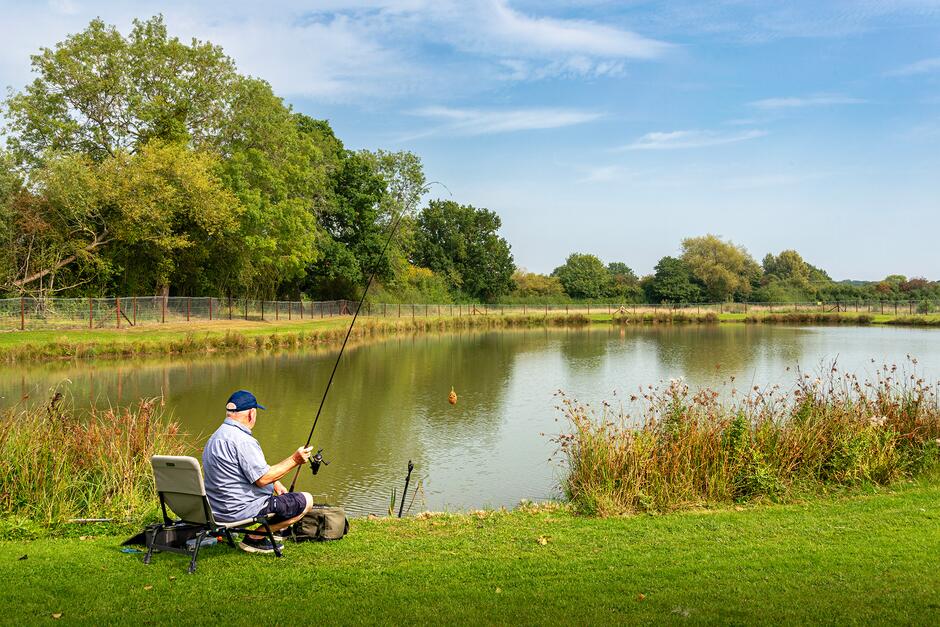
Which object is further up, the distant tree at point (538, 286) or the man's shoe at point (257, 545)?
the distant tree at point (538, 286)

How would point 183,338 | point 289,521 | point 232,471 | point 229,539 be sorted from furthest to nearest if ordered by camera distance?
point 183,338
point 289,521
point 229,539
point 232,471

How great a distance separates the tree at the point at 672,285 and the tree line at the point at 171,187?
44021mm

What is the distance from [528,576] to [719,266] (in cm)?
9734

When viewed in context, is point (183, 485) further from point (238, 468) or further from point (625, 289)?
point (625, 289)

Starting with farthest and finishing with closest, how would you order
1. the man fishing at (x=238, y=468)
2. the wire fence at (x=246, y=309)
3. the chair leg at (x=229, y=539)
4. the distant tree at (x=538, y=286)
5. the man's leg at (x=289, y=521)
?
the distant tree at (x=538, y=286)
the wire fence at (x=246, y=309)
the man's leg at (x=289, y=521)
the chair leg at (x=229, y=539)
the man fishing at (x=238, y=468)

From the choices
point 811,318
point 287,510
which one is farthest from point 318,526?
point 811,318

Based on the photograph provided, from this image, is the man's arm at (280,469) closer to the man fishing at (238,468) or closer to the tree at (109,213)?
the man fishing at (238,468)

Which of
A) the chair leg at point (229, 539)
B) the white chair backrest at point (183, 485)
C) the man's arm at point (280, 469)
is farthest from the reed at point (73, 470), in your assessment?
the man's arm at point (280, 469)

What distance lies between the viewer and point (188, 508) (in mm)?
6113

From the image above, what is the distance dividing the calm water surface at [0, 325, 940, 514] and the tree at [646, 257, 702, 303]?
49.0m

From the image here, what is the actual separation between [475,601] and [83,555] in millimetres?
3621

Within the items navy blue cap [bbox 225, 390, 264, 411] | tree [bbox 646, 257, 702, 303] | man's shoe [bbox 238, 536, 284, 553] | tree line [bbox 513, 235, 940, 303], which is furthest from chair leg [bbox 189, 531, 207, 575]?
tree [bbox 646, 257, 702, 303]

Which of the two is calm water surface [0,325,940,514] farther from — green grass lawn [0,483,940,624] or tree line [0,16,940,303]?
tree line [0,16,940,303]

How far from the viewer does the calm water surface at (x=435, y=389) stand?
40.7 feet
